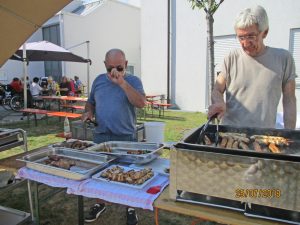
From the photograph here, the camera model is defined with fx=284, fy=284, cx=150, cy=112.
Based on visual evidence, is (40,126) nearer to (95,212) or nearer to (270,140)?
(95,212)

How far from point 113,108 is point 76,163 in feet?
2.37

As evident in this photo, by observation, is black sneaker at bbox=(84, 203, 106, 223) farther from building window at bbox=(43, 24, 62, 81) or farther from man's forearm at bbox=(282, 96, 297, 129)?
building window at bbox=(43, 24, 62, 81)

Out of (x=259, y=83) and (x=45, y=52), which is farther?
(x=45, y=52)

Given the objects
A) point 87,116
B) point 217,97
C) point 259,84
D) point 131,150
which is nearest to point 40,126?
point 87,116

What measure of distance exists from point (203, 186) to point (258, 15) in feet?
3.64

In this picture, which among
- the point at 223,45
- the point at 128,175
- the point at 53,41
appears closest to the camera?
the point at 128,175

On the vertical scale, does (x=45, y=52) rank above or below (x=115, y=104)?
above

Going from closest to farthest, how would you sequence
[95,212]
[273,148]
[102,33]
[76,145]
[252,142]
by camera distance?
[273,148] → [252,142] → [76,145] → [95,212] → [102,33]

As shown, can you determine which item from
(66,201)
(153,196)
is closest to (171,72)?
(66,201)

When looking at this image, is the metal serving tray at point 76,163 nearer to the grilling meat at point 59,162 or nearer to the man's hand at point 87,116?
the grilling meat at point 59,162

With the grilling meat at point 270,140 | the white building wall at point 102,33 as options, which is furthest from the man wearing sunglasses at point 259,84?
the white building wall at point 102,33

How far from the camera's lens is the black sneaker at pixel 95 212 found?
2.77 m

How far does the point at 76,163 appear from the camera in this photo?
1844mm
